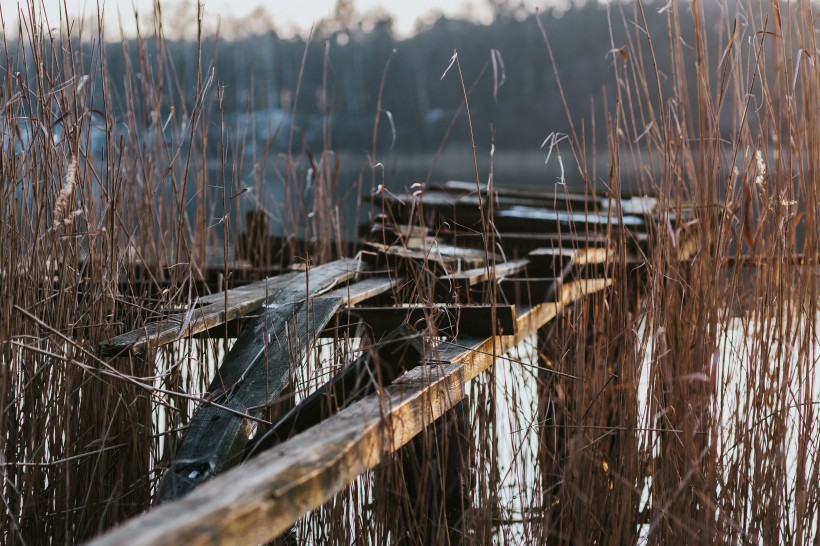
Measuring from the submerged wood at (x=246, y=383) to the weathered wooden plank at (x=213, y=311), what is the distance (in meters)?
0.04

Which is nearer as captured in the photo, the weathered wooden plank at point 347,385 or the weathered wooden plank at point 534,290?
the weathered wooden plank at point 347,385

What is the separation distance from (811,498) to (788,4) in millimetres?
830

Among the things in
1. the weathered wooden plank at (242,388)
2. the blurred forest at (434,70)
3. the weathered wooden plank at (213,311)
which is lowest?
the weathered wooden plank at (242,388)

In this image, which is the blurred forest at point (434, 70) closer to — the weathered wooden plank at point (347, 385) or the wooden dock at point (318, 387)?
the wooden dock at point (318, 387)

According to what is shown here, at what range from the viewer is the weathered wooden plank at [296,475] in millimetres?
744

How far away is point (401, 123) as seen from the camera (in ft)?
76.9

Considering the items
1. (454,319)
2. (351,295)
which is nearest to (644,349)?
(454,319)

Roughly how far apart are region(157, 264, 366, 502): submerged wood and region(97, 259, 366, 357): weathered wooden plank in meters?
0.04

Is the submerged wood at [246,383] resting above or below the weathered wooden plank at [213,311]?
below

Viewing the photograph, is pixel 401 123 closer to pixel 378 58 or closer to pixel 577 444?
pixel 378 58

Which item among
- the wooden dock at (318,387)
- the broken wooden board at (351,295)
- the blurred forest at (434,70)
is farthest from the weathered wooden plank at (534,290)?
the blurred forest at (434,70)

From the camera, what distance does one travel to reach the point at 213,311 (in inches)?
66.4

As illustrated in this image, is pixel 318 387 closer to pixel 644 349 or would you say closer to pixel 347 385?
pixel 347 385

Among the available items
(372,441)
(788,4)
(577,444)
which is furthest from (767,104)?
(372,441)
